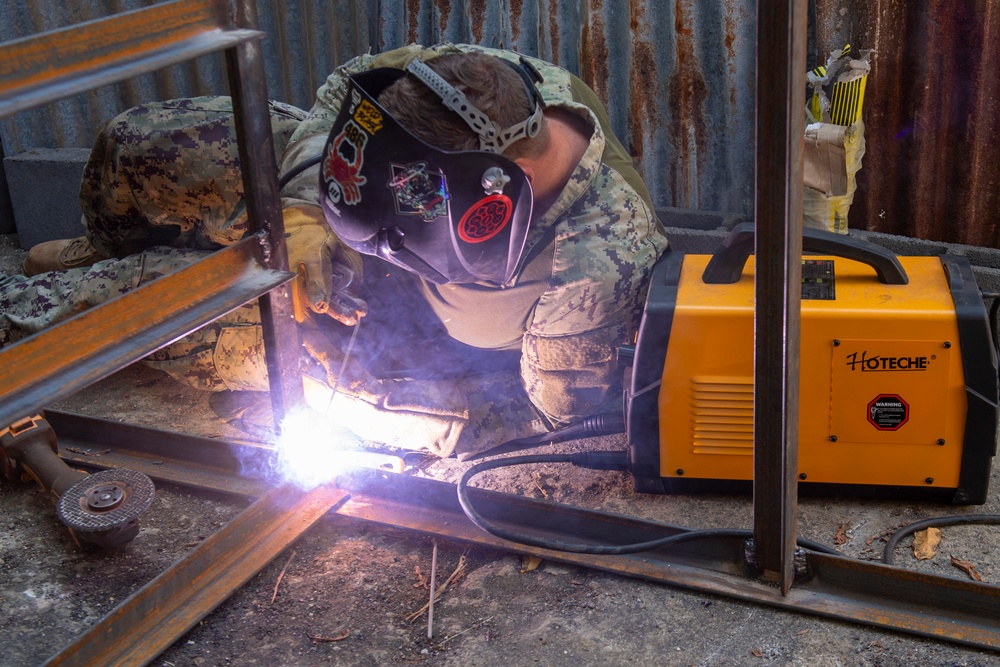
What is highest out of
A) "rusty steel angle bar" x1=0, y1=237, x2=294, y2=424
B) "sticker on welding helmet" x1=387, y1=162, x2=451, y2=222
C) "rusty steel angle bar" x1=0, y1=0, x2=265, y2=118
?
"rusty steel angle bar" x1=0, y1=0, x2=265, y2=118

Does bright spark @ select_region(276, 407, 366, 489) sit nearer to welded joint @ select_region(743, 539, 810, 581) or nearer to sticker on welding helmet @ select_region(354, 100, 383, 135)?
sticker on welding helmet @ select_region(354, 100, 383, 135)

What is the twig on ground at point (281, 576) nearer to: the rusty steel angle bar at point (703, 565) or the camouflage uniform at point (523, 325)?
the rusty steel angle bar at point (703, 565)

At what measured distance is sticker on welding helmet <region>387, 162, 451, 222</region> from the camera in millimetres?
2391

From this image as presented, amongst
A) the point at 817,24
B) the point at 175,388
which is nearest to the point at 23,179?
the point at 175,388

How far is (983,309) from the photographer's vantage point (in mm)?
2471

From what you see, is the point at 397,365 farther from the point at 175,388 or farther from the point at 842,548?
the point at 842,548

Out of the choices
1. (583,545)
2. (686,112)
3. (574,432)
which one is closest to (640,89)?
(686,112)

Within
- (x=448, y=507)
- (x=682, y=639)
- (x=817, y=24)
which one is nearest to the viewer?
(x=682, y=639)

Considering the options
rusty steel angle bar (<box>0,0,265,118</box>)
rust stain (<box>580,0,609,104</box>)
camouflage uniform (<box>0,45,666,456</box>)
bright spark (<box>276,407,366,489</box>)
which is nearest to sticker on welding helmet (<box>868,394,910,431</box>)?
camouflage uniform (<box>0,45,666,456</box>)

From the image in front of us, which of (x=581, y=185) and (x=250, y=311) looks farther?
(x=250, y=311)

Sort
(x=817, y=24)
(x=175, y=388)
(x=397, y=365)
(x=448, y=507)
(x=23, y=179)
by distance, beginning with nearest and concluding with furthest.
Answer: (x=448, y=507), (x=397, y=365), (x=175, y=388), (x=817, y=24), (x=23, y=179)

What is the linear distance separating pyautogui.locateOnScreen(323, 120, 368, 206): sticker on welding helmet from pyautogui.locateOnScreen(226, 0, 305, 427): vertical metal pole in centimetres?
15

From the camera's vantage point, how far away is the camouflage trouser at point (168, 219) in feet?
11.5

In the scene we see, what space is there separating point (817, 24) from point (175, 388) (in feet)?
10.2
